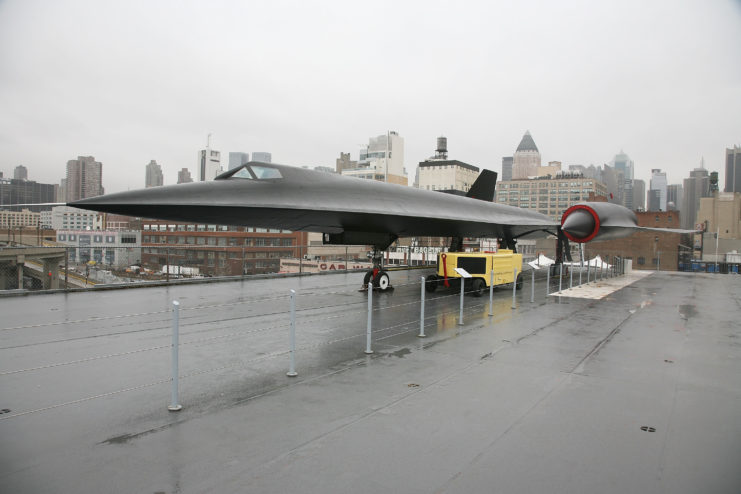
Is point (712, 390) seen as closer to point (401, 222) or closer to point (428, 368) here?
point (428, 368)

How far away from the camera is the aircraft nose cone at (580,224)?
1808cm

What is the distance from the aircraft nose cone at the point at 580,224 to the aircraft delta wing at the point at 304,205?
4.77m

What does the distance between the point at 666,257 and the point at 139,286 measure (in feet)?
198

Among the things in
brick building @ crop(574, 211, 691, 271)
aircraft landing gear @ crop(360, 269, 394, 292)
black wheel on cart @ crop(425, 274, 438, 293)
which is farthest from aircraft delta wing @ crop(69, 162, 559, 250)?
brick building @ crop(574, 211, 691, 271)

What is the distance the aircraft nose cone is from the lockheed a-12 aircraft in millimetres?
85

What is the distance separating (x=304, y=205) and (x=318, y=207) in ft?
1.22

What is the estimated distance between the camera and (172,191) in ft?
27.2

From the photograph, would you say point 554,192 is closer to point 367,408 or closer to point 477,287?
point 477,287

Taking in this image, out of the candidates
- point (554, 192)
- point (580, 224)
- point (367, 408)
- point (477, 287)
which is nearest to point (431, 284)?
point (477, 287)

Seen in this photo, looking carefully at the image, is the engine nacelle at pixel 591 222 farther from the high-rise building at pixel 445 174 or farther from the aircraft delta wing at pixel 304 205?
the high-rise building at pixel 445 174

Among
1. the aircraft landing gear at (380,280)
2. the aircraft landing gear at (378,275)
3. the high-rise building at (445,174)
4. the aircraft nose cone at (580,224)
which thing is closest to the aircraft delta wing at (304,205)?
the aircraft landing gear at (378,275)

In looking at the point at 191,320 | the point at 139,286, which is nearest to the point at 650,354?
the point at 191,320

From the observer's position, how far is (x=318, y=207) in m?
10.1

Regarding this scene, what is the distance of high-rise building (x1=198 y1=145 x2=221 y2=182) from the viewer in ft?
195
